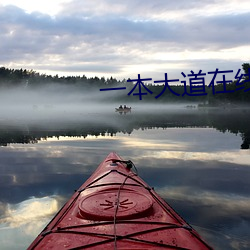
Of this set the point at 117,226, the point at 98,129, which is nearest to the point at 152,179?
the point at 117,226

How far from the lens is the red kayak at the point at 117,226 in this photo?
4371 millimetres

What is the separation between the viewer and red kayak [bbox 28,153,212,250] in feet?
14.3

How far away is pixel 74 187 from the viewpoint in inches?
397

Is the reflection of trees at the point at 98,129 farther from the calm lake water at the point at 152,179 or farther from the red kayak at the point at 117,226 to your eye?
the red kayak at the point at 117,226

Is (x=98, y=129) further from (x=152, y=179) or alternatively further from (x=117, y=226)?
(x=117, y=226)

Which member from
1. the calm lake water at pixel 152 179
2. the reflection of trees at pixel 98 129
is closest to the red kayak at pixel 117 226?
the calm lake water at pixel 152 179

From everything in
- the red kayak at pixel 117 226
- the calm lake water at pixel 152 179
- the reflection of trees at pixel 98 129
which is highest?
the red kayak at pixel 117 226

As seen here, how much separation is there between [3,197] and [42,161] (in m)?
5.07

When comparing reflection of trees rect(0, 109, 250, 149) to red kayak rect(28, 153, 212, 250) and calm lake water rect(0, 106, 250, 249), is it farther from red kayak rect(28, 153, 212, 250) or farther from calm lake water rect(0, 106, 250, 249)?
red kayak rect(28, 153, 212, 250)

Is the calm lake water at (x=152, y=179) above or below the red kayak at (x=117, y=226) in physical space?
below

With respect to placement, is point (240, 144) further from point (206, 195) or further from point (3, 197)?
point (3, 197)

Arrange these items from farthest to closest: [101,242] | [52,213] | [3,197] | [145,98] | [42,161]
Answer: [145,98] < [42,161] < [3,197] < [52,213] < [101,242]

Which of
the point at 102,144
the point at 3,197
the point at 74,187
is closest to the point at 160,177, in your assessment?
the point at 74,187

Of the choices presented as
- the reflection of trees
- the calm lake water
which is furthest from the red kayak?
the reflection of trees
